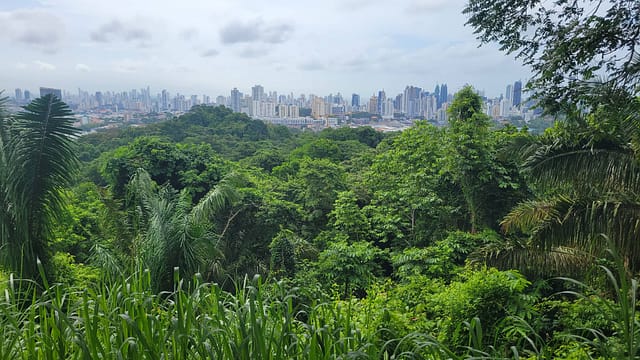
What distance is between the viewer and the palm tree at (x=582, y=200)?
367cm

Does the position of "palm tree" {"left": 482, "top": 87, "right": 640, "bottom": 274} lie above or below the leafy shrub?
above

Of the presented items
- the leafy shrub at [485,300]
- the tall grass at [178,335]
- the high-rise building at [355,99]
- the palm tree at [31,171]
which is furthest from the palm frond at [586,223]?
the high-rise building at [355,99]

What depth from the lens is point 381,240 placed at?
29.1ft

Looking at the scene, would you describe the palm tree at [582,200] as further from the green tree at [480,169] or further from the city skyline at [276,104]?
the city skyline at [276,104]

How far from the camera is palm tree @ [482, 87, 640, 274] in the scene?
3674 millimetres

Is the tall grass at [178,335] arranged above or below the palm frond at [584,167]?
below

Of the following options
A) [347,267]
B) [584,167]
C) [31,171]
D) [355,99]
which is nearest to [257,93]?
[355,99]

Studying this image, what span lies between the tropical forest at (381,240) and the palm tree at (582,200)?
0.06ft

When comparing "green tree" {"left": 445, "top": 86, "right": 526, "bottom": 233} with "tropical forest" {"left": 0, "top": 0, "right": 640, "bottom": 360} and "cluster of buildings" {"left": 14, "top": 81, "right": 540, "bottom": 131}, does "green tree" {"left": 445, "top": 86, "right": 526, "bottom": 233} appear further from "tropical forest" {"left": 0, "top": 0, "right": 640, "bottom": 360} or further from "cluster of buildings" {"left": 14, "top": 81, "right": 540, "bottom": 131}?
"cluster of buildings" {"left": 14, "top": 81, "right": 540, "bottom": 131}

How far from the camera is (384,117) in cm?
5312

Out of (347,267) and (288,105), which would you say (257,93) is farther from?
(347,267)

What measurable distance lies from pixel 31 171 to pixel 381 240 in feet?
21.8

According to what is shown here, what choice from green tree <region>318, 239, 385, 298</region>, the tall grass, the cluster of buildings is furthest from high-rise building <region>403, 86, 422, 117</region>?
the tall grass

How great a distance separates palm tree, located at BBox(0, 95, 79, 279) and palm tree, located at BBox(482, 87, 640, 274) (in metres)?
4.08
